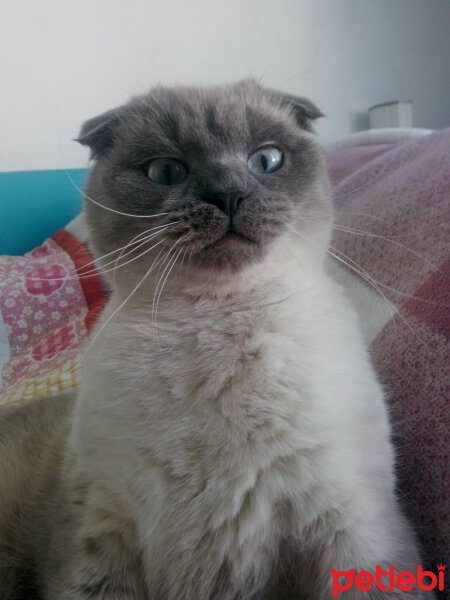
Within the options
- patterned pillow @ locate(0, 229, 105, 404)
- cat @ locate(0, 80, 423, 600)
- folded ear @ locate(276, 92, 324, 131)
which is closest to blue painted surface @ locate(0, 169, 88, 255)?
patterned pillow @ locate(0, 229, 105, 404)

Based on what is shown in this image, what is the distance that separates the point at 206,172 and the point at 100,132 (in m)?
0.33

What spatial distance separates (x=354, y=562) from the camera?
2.11 ft

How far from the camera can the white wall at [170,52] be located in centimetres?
238

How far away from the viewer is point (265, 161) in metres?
0.84

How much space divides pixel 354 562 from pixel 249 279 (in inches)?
16.9

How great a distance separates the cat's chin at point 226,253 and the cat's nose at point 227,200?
0.04 meters

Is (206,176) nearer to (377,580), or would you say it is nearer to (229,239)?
(229,239)

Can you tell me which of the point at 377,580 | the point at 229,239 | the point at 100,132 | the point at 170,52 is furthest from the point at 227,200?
the point at 170,52

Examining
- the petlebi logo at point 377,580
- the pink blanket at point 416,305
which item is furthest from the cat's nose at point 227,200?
the petlebi logo at point 377,580

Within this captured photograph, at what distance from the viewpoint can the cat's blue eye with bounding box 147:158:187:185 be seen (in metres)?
0.80

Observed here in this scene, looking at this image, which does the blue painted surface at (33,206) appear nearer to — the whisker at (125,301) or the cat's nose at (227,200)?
the whisker at (125,301)

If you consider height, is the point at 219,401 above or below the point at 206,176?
below

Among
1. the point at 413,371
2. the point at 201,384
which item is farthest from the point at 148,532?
the point at 413,371

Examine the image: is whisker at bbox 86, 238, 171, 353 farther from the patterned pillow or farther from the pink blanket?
the patterned pillow
